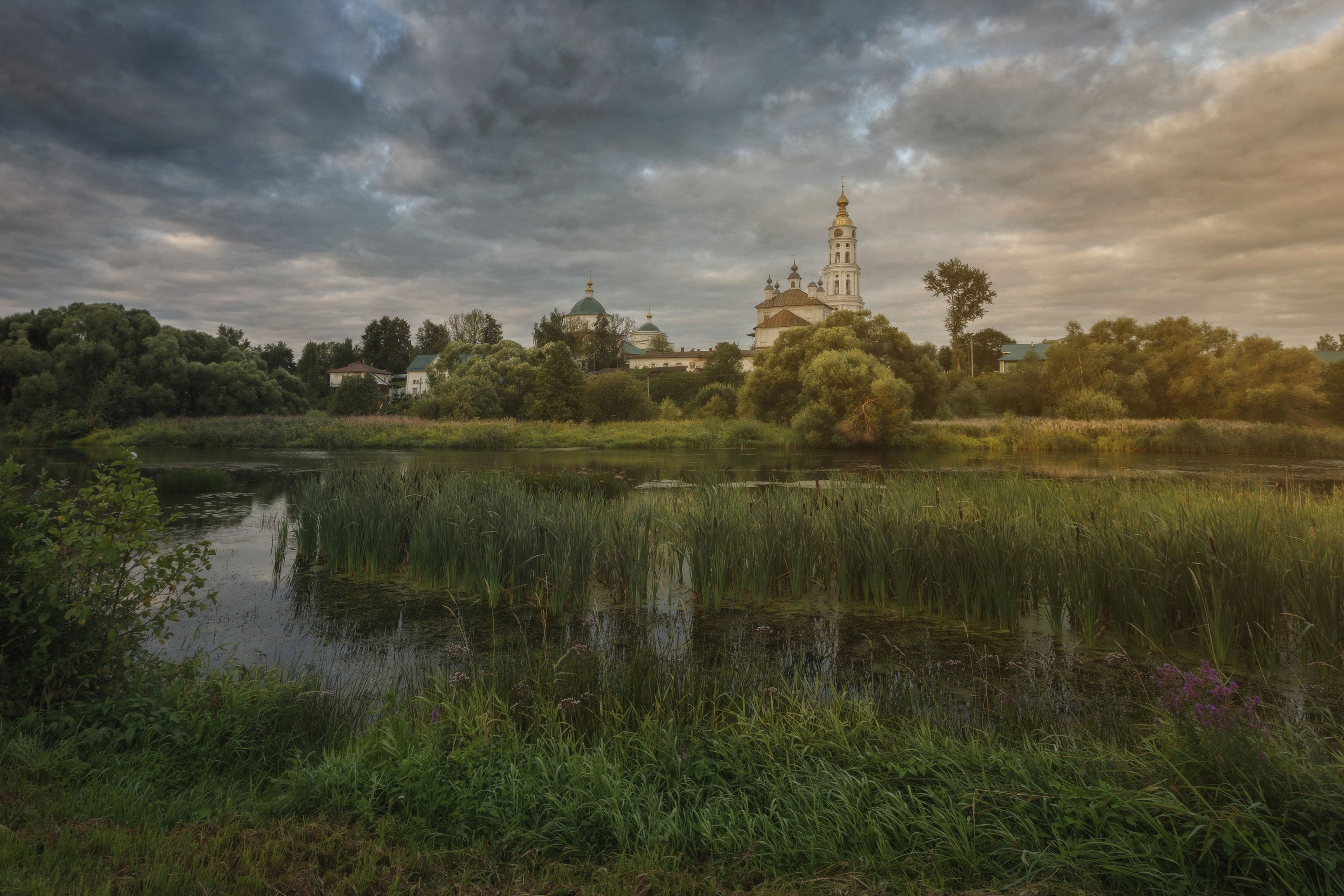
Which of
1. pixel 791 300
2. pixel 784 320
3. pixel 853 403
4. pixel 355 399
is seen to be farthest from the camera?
pixel 791 300

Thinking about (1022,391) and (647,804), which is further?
(1022,391)

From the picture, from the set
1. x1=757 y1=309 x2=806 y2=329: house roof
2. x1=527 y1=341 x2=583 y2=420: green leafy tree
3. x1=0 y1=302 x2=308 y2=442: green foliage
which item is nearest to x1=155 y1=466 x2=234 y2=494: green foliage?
x1=0 y1=302 x2=308 y2=442: green foliage

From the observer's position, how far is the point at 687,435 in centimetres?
3325

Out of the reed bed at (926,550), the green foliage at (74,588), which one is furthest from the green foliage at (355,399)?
the green foliage at (74,588)

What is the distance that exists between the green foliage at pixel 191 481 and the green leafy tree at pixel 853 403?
22.3 metres

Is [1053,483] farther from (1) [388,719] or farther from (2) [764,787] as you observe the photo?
(1) [388,719]

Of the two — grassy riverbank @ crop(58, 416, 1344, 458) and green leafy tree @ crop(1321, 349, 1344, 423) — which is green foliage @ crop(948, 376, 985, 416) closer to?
grassy riverbank @ crop(58, 416, 1344, 458)

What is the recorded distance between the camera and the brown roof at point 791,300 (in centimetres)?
7081

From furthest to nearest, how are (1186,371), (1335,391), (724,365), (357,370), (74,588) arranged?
(357,370), (724,365), (1335,391), (1186,371), (74,588)

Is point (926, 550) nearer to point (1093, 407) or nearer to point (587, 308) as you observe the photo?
point (1093, 407)

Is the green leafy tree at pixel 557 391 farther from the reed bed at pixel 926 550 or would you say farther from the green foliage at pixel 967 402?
the reed bed at pixel 926 550

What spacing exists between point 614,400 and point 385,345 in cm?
5164

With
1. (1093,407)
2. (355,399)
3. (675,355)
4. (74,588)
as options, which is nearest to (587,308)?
(675,355)

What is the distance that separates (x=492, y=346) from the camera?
1826 inches
